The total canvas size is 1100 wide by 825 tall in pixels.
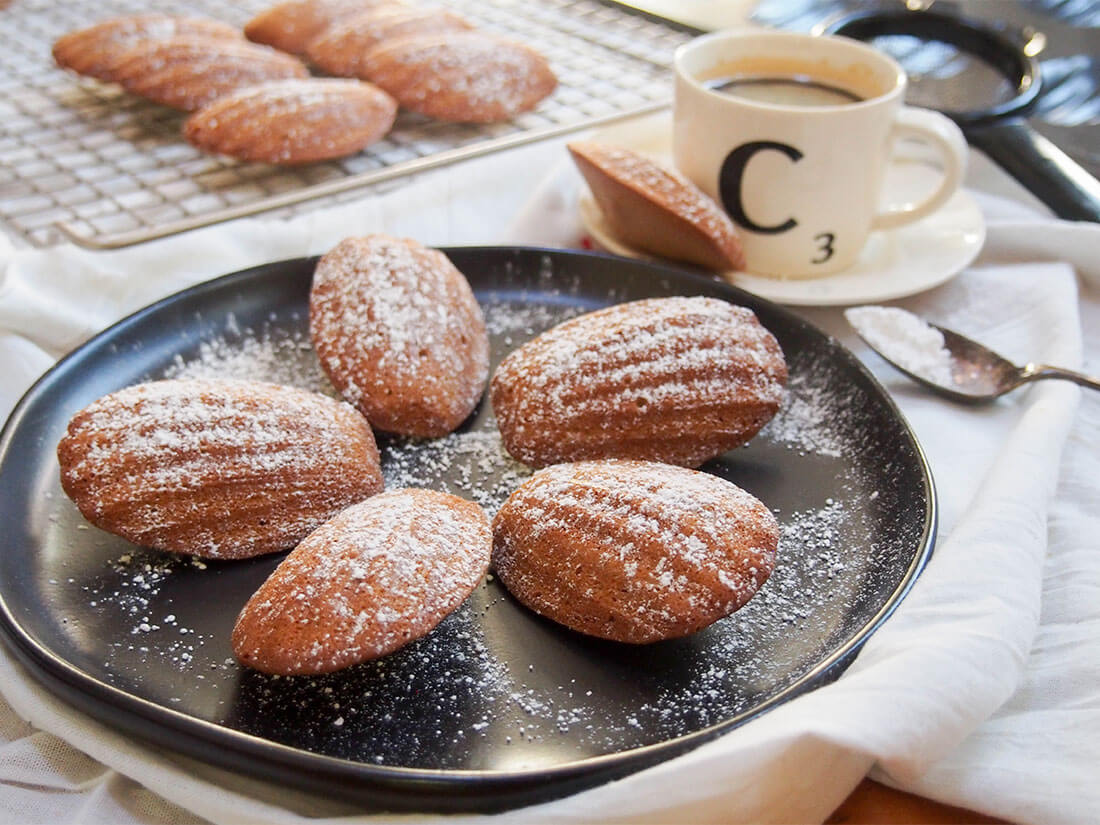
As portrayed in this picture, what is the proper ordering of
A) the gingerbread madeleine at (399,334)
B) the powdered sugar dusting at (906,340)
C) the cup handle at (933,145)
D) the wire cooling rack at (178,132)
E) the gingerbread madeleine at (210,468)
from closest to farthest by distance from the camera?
1. the gingerbread madeleine at (210,468)
2. the gingerbread madeleine at (399,334)
3. the powdered sugar dusting at (906,340)
4. the cup handle at (933,145)
5. the wire cooling rack at (178,132)

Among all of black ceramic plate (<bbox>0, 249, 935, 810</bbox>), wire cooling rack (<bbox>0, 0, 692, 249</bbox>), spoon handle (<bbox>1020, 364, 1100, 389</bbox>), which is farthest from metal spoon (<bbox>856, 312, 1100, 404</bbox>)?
wire cooling rack (<bbox>0, 0, 692, 249</bbox>)

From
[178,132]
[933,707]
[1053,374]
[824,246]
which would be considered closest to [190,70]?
[178,132]

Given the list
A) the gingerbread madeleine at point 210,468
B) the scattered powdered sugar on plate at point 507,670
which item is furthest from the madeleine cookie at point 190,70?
the scattered powdered sugar on plate at point 507,670

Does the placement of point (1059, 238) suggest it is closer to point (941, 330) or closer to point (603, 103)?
point (941, 330)

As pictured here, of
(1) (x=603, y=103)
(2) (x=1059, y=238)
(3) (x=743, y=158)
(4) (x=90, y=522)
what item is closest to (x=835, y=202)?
(3) (x=743, y=158)

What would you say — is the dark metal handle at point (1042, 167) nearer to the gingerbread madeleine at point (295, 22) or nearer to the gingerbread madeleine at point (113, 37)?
the gingerbread madeleine at point (295, 22)

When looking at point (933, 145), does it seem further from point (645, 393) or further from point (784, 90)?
point (645, 393)
